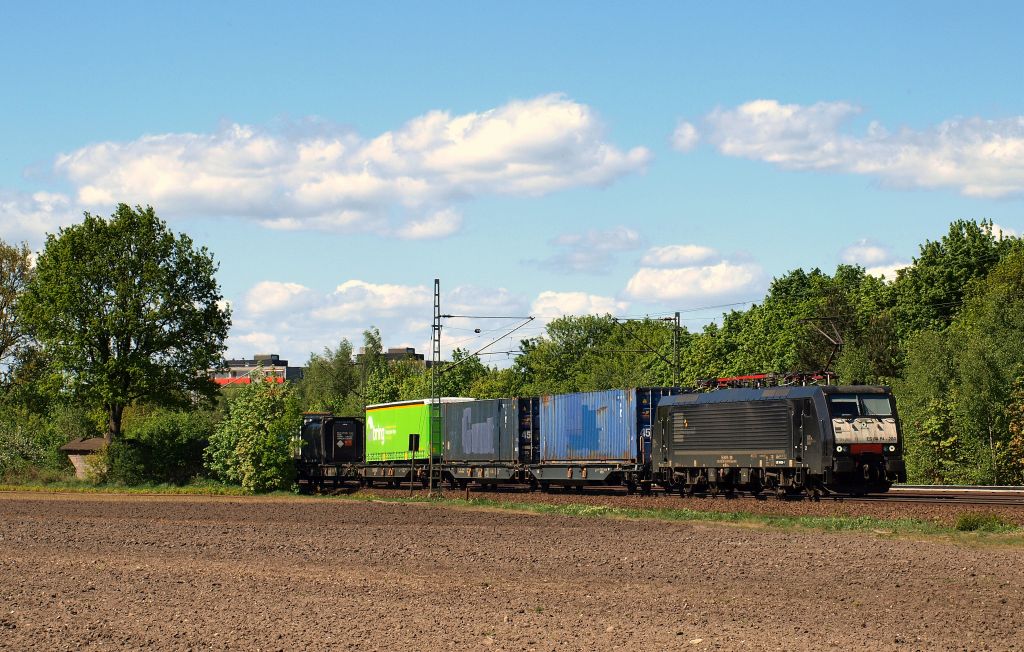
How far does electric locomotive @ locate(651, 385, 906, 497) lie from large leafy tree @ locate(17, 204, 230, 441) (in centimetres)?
3444

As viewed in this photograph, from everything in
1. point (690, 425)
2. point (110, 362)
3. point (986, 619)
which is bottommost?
point (986, 619)

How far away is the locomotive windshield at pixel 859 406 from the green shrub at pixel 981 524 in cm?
818

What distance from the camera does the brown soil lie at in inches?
543

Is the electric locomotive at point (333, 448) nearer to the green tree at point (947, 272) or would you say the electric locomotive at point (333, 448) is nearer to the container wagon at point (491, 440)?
the container wagon at point (491, 440)

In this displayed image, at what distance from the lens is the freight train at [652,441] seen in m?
34.9

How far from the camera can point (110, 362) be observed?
209 ft

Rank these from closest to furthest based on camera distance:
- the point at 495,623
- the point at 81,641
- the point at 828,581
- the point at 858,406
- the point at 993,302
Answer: the point at 81,641, the point at 495,623, the point at 828,581, the point at 858,406, the point at 993,302

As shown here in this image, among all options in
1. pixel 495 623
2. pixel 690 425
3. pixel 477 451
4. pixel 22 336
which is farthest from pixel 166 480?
pixel 495 623

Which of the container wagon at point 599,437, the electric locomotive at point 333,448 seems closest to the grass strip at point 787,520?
the container wagon at point 599,437

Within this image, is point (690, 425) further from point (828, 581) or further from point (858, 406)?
point (828, 581)

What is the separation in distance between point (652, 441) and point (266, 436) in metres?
20.5

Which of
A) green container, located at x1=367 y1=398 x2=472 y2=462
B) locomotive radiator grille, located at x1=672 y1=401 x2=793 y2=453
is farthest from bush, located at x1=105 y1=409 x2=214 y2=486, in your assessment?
locomotive radiator grille, located at x1=672 y1=401 x2=793 y2=453

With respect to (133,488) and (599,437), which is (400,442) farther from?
(599,437)

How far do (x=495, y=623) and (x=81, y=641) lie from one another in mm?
4852
